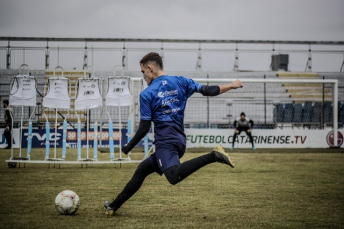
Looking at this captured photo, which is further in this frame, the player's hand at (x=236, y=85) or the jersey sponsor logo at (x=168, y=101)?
the player's hand at (x=236, y=85)

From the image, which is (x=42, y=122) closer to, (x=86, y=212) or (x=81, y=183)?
(x=81, y=183)

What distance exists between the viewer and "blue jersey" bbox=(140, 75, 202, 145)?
5801mm

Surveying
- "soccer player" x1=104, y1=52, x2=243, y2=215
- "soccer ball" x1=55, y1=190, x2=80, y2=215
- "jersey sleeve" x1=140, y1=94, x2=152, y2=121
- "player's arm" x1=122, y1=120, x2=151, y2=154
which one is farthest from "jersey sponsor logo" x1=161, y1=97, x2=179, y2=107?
"soccer ball" x1=55, y1=190, x2=80, y2=215

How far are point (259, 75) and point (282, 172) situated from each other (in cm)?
2105

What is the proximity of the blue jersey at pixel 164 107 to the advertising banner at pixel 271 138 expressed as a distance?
19.4m

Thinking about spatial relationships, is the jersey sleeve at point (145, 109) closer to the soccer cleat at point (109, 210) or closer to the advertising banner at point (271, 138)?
the soccer cleat at point (109, 210)

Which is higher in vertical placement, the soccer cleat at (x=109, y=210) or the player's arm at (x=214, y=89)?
the player's arm at (x=214, y=89)

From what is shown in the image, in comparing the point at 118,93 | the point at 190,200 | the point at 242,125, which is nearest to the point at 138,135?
the point at 190,200

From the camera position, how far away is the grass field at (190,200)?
587 cm

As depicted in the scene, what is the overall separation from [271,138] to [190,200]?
18769 millimetres

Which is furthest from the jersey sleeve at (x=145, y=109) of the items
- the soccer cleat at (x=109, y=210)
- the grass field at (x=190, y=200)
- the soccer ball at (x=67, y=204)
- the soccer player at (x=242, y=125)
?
the soccer player at (x=242, y=125)

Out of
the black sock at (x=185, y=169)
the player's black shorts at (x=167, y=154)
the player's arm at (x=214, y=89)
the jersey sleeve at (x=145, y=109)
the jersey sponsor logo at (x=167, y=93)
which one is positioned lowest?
the black sock at (x=185, y=169)

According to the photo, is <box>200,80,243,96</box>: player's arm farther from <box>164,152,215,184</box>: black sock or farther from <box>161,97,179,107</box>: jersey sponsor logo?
<box>164,152,215,184</box>: black sock

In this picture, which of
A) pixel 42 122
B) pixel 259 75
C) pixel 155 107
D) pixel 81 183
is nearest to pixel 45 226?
pixel 155 107
